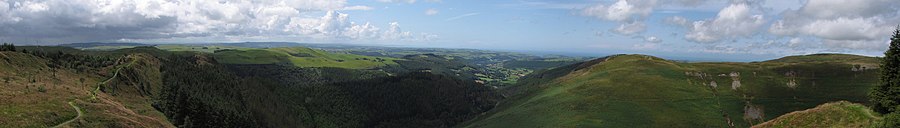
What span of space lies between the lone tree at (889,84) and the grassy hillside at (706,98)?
69.1 metres

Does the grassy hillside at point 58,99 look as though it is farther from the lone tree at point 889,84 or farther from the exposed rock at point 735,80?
the exposed rock at point 735,80

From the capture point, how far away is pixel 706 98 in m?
163

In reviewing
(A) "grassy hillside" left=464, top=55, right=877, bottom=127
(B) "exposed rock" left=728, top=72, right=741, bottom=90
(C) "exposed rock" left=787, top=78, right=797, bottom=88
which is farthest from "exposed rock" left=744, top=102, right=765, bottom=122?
(C) "exposed rock" left=787, top=78, right=797, bottom=88

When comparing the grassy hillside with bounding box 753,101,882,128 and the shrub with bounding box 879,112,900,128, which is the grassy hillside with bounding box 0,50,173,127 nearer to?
the shrub with bounding box 879,112,900,128

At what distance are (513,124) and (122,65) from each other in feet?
371

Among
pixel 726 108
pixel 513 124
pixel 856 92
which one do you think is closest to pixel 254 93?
pixel 513 124

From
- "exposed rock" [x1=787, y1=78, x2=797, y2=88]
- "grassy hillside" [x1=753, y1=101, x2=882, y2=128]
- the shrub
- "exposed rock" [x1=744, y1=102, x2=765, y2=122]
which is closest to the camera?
the shrub

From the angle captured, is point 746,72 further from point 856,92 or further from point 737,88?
point 856,92

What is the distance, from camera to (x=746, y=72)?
18462 cm

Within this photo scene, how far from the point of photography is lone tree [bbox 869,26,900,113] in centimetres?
6381

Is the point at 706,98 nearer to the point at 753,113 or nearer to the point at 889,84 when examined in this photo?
the point at 753,113

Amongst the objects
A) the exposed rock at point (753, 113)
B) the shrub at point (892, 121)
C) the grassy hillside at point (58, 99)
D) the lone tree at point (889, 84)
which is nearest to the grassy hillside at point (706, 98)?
the exposed rock at point (753, 113)

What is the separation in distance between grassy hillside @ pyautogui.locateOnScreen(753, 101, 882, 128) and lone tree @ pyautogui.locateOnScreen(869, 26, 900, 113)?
4.93ft

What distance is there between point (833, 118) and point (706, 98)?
10328 cm
